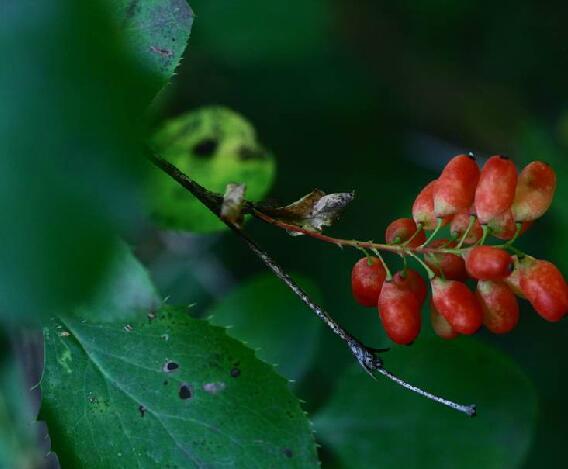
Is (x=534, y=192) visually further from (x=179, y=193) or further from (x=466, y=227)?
(x=179, y=193)

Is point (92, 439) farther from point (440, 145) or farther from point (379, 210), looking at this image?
point (440, 145)

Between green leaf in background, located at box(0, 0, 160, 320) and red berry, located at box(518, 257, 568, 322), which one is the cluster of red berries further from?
green leaf in background, located at box(0, 0, 160, 320)

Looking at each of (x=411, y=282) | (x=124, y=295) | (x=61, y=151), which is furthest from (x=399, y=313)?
(x=61, y=151)

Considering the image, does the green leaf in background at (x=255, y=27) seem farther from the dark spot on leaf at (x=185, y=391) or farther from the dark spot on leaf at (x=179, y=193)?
the dark spot on leaf at (x=185, y=391)

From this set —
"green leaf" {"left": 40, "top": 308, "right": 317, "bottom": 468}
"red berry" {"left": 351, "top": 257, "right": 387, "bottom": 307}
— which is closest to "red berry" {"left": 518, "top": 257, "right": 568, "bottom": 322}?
"red berry" {"left": 351, "top": 257, "right": 387, "bottom": 307}

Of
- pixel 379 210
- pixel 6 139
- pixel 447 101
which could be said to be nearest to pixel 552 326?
pixel 379 210

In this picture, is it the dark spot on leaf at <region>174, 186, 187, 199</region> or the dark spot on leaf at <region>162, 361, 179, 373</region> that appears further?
the dark spot on leaf at <region>174, 186, 187, 199</region>
